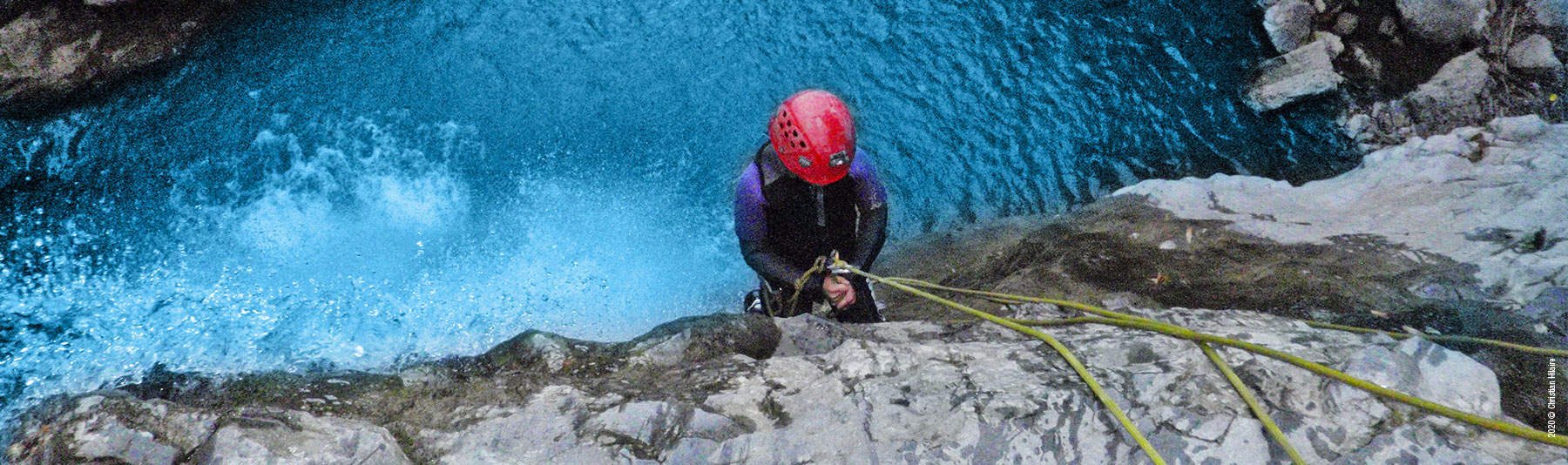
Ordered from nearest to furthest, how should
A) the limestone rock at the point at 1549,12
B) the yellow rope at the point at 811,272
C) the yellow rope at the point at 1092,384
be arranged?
1. the yellow rope at the point at 1092,384
2. the yellow rope at the point at 811,272
3. the limestone rock at the point at 1549,12

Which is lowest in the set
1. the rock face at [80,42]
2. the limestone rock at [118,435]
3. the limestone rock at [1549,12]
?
the limestone rock at [1549,12]

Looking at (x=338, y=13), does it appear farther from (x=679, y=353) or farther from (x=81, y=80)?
(x=679, y=353)

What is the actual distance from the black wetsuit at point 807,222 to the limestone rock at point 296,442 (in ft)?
4.73

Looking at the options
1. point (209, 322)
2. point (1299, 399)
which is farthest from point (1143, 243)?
point (209, 322)

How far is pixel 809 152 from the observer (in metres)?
2.88

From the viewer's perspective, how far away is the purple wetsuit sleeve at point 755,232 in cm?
316

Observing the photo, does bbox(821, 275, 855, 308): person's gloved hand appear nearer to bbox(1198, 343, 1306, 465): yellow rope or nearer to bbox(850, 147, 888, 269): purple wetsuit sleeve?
bbox(850, 147, 888, 269): purple wetsuit sleeve

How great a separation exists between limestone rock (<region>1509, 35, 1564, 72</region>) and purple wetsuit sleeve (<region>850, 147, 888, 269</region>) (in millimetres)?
4721

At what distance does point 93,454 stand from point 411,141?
10.1ft

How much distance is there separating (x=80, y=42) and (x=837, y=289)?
5.18 meters

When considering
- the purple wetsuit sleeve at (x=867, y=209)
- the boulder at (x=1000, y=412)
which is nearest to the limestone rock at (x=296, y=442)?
the boulder at (x=1000, y=412)

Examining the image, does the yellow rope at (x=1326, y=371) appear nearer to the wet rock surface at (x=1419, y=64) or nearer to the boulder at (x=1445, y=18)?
the wet rock surface at (x=1419, y=64)

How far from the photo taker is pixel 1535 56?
5.34 meters

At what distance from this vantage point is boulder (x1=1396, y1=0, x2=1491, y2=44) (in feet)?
18.0
